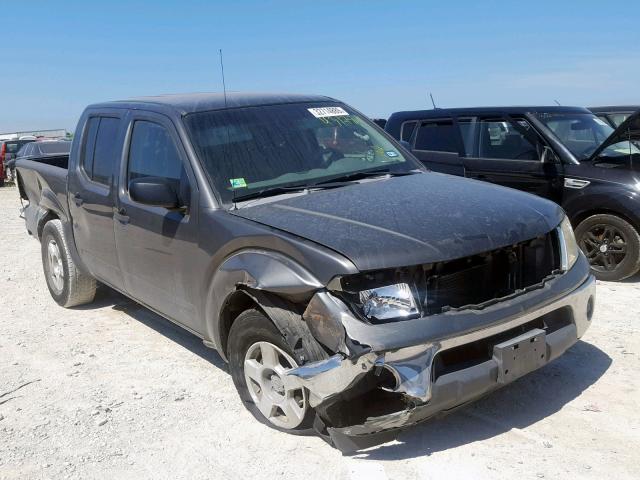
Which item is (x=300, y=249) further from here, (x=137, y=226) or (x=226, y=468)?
(x=137, y=226)

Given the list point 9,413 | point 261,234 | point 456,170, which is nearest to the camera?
point 261,234

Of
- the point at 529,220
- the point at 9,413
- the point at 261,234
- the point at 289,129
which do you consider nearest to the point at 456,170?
the point at 289,129

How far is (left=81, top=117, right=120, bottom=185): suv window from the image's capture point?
189 inches

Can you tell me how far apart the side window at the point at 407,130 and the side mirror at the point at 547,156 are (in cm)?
187

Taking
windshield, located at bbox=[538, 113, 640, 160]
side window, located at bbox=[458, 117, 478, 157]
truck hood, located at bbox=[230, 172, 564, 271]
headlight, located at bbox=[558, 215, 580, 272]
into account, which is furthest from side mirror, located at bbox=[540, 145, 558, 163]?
headlight, located at bbox=[558, 215, 580, 272]

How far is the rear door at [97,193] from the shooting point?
4.71 meters

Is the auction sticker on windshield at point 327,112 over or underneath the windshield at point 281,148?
over

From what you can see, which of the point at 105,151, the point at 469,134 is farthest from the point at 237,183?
the point at 469,134

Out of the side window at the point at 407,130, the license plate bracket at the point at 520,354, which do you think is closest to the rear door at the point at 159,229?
the license plate bracket at the point at 520,354

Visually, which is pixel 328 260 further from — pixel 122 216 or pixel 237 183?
pixel 122 216

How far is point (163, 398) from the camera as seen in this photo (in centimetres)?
406

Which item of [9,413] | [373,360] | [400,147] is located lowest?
[9,413]

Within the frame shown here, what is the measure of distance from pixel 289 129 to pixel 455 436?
7.15 ft

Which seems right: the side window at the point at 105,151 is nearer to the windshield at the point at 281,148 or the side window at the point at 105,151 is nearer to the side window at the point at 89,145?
the side window at the point at 89,145
